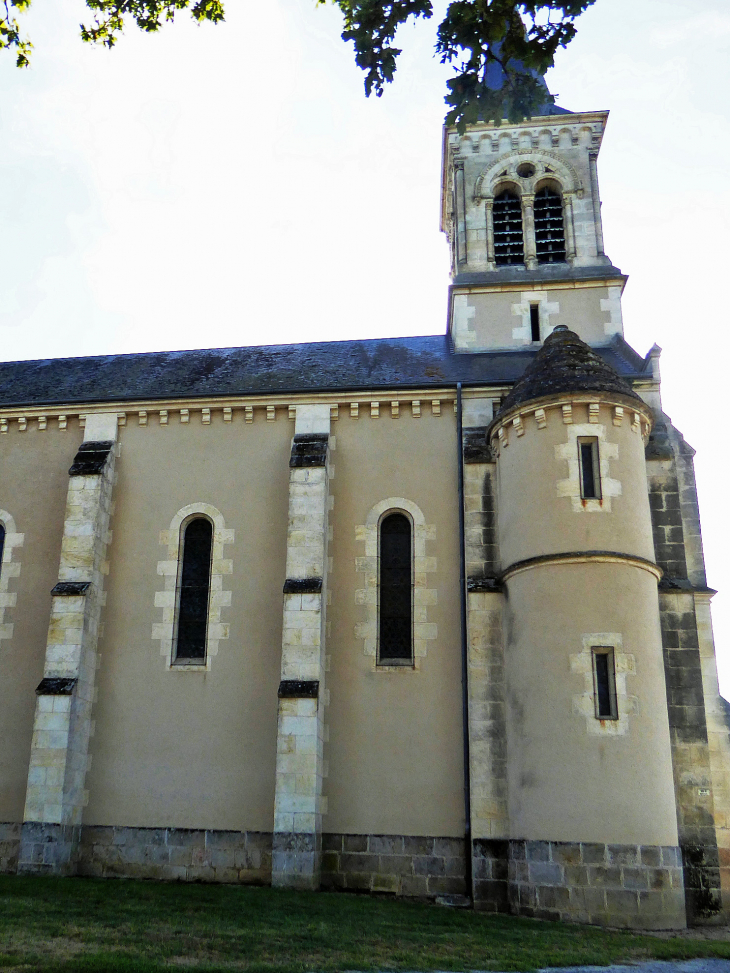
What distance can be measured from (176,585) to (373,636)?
3.95m

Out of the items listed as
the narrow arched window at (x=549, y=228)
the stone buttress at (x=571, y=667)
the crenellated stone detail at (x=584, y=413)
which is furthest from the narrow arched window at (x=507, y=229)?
the crenellated stone detail at (x=584, y=413)

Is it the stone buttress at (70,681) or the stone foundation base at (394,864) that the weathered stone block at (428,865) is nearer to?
the stone foundation base at (394,864)

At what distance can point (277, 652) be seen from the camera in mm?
16688

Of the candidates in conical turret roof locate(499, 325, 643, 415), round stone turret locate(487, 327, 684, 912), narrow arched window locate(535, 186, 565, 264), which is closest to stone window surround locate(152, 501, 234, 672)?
round stone turret locate(487, 327, 684, 912)

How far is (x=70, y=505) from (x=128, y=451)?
1.70 meters

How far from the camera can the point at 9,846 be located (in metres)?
16.4

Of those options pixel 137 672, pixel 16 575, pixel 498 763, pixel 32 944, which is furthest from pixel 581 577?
pixel 16 575

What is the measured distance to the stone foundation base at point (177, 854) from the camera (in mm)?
15547

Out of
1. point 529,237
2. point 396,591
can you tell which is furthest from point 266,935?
point 529,237

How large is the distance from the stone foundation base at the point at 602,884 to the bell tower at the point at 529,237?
424 inches

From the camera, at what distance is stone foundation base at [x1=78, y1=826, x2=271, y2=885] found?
1555 centimetres

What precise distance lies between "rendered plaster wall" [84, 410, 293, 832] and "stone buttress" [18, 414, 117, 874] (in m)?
0.31

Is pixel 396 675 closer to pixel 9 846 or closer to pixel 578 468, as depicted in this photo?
pixel 578 468

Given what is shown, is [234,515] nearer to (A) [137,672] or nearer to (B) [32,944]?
(A) [137,672]
